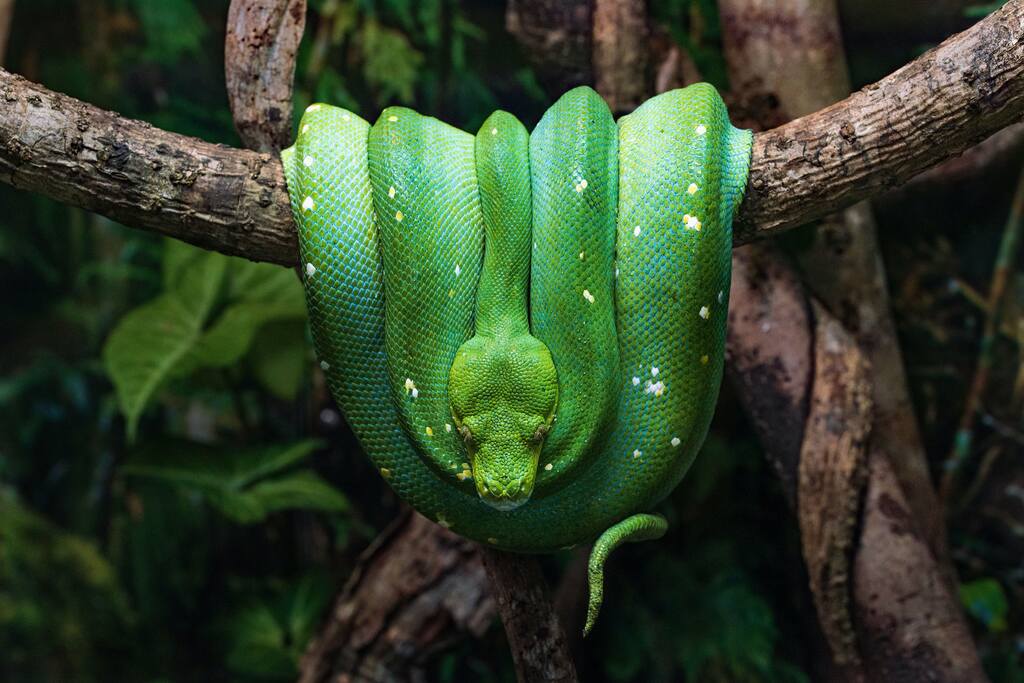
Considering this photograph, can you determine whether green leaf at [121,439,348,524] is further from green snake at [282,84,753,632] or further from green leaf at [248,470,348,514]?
green snake at [282,84,753,632]

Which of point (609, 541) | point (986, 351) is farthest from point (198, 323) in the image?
point (986, 351)

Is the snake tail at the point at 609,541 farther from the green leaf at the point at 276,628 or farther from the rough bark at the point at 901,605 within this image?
the green leaf at the point at 276,628

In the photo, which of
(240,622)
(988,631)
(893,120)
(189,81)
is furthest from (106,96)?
(988,631)

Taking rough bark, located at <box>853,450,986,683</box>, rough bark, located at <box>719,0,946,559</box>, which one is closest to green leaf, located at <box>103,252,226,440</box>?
rough bark, located at <box>719,0,946,559</box>

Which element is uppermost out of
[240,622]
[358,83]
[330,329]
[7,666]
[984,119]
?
[358,83]

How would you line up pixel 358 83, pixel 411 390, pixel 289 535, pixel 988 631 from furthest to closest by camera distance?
pixel 289 535 → pixel 358 83 → pixel 988 631 → pixel 411 390

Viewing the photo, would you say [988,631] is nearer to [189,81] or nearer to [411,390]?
[411,390]
